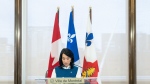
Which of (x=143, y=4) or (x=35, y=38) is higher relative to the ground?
(x=143, y=4)

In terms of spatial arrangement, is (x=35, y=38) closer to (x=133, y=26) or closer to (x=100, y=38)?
(x=100, y=38)

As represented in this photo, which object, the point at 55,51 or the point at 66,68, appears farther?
the point at 55,51

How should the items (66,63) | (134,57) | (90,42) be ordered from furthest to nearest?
(134,57), (90,42), (66,63)

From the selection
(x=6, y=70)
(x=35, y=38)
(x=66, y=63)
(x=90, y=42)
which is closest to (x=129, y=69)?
(x=90, y=42)

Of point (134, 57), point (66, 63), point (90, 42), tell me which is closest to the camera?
point (66, 63)

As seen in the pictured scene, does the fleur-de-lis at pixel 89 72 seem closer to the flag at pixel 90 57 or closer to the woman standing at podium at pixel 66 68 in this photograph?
the flag at pixel 90 57

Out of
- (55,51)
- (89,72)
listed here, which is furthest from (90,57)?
(55,51)

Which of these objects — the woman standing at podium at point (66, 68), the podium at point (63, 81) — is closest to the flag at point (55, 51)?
the woman standing at podium at point (66, 68)

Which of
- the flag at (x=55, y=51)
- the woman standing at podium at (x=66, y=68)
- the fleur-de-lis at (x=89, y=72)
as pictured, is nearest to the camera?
the woman standing at podium at (x=66, y=68)

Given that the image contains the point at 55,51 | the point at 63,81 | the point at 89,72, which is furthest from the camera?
the point at 55,51

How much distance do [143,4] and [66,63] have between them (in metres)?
1.78

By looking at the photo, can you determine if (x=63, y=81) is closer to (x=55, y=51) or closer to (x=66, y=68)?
(x=66, y=68)

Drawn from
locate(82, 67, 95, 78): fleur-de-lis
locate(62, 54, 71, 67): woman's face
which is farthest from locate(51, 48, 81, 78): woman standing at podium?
locate(82, 67, 95, 78): fleur-de-lis

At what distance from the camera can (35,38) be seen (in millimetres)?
3438
